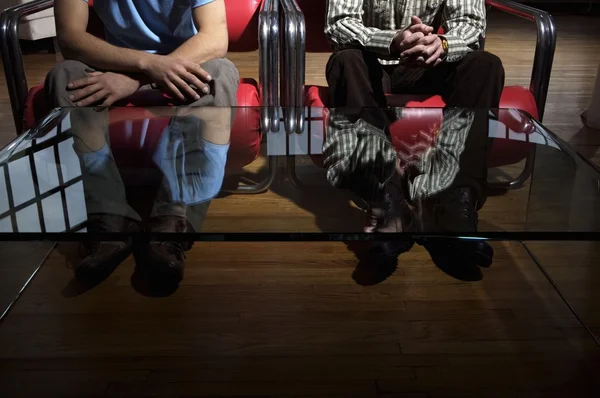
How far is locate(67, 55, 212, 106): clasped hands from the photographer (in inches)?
54.9

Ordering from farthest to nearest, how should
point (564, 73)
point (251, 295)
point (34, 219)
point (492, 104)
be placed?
point (564, 73)
point (492, 104)
point (251, 295)
point (34, 219)

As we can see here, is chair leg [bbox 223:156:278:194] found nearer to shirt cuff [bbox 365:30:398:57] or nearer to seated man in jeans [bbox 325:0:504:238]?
seated man in jeans [bbox 325:0:504:238]

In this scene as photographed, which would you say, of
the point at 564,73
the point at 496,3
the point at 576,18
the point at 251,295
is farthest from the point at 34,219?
the point at 576,18

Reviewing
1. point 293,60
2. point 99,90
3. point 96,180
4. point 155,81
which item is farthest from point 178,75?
point 96,180

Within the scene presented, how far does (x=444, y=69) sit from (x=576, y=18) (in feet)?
11.7

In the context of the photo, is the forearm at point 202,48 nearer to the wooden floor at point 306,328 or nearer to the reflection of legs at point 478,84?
the wooden floor at point 306,328

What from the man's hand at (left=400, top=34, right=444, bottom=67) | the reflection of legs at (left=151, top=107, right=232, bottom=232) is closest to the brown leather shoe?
the reflection of legs at (left=151, top=107, right=232, bottom=232)

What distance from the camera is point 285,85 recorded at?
1.56 meters

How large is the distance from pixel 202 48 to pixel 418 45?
51 centimetres

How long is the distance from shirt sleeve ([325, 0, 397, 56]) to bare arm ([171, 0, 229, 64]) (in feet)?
0.89

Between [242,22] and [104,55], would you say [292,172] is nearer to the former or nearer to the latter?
[104,55]

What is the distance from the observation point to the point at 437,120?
1364 millimetres

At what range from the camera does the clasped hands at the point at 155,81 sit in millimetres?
1395

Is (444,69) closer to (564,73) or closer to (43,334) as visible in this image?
(43,334)
